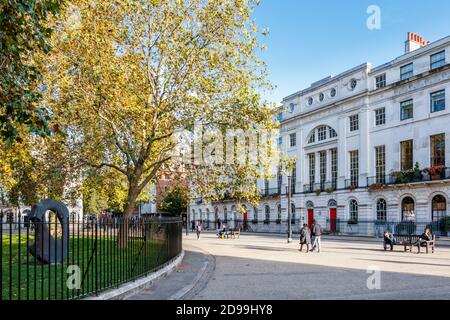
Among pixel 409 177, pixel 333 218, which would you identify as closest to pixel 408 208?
pixel 409 177

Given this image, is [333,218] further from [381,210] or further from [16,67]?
[16,67]

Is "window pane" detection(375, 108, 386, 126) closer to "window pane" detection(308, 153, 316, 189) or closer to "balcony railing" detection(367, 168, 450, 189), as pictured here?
"balcony railing" detection(367, 168, 450, 189)

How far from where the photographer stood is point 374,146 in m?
42.8

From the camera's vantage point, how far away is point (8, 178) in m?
19.2

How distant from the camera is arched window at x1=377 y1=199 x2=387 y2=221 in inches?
1603

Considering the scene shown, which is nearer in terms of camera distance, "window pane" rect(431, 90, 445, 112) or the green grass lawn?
the green grass lawn

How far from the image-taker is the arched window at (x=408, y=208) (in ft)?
122

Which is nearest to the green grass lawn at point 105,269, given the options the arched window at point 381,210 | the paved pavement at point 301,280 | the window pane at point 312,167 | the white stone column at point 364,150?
the paved pavement at point 301,280

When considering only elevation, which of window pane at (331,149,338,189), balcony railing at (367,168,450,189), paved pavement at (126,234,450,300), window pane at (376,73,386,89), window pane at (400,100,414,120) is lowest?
paved pavement at (126,234,450,300)

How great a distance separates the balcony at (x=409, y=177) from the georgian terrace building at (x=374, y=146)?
78 millimetres

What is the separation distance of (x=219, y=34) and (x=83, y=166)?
8.82 metres

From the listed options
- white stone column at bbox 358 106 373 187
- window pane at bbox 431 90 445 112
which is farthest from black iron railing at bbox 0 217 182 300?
white stone column at bbox 358 106 373 187

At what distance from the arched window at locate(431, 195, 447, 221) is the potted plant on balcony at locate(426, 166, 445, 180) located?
1591 millimetres
